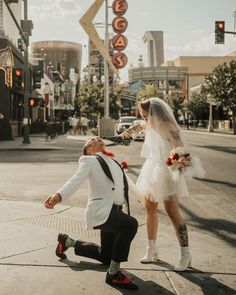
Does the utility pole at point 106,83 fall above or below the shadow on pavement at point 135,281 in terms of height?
above

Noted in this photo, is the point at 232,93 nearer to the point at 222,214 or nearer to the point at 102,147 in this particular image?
the point at 222,214

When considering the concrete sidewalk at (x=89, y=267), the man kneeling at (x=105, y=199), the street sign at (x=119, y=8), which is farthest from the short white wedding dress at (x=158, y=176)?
the street sign at (x=119, y=8)

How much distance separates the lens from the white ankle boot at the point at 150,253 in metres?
5.15

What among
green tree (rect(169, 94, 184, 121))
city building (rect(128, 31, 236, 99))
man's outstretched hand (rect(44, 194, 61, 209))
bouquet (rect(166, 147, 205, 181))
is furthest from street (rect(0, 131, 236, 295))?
city building (rect(128, 31, 236, 99))

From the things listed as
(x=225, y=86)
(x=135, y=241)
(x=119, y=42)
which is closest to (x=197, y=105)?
(x=225, y=86)

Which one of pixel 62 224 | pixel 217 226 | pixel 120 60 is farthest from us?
pixel 120 60

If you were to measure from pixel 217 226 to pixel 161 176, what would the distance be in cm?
251

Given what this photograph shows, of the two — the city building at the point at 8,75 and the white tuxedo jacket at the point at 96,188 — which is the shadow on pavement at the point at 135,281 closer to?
the white tuxedo jacket at the point at 96,188

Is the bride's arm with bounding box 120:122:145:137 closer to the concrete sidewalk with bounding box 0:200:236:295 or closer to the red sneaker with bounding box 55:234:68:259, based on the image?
the concrete sidewalk with bounding box 0:200:236:295

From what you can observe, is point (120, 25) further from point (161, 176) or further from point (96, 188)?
point (96, 188)

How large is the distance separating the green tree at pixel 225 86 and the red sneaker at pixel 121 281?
43.2 m

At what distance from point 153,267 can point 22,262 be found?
135 centimetres

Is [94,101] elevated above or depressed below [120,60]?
below

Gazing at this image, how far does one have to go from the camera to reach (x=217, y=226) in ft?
23.5
